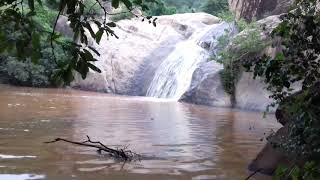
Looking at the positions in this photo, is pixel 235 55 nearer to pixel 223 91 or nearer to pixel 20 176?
pixel 223 91

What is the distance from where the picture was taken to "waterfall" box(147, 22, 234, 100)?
18188 mm

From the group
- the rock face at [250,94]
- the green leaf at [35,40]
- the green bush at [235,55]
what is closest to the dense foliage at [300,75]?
the green leaf at [35,40]

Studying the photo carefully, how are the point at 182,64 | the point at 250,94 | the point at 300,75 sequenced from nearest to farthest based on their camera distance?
the point at 300,75
the point at 250,94
the point at 182,64

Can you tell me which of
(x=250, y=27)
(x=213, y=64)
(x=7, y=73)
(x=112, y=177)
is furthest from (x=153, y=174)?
(x=7, y=73)

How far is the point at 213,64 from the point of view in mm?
16938

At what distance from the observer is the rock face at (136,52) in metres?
20.5

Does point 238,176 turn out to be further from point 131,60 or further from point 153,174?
point 131,60

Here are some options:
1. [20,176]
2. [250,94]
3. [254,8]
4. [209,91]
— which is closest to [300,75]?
[20,176]

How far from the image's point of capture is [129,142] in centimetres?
679

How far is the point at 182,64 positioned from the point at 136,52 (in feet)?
9.71

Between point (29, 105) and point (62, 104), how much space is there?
110 centimetres

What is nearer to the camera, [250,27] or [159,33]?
[250,27]

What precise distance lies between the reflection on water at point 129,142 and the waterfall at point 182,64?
6.77 m

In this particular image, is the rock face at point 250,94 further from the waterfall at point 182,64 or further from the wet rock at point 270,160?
the wet rock at point 270,160
